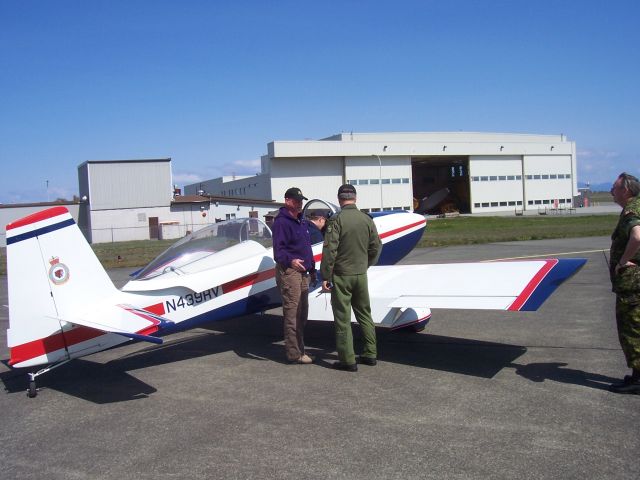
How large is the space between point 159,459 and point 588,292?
29.0 feet

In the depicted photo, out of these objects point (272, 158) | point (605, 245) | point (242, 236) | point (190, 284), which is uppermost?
point (272, 158)

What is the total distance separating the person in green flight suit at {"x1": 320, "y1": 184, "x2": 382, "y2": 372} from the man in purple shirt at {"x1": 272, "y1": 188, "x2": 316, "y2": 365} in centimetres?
37

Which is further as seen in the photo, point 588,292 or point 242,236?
point 588,292

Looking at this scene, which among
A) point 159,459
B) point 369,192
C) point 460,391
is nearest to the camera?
point 159,459

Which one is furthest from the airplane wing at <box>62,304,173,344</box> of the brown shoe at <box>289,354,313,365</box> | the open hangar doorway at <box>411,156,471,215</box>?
the open hangar doorway at <box>411,156,471,215</box>

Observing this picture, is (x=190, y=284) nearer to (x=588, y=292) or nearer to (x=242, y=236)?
(x=242, y=236)

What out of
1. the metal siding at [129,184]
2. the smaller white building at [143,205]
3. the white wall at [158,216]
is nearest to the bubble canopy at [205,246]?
the white wall at [158,216]

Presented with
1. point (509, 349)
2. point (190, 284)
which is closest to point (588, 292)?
point (509, 349)

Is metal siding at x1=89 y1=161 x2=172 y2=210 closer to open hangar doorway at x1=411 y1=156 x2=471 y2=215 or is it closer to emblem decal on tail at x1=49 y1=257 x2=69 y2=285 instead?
open hangar doorway at x1=411 y1=156 x2=471 y2=215

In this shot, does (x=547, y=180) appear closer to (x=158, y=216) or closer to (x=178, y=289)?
(x=158, y=216)

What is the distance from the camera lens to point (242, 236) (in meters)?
7.22

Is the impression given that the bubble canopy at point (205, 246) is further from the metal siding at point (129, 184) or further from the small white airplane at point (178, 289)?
the metal siding at point (129, 184)

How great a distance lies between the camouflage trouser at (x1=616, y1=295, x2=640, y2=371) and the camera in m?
4.77

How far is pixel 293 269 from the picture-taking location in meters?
6.29
